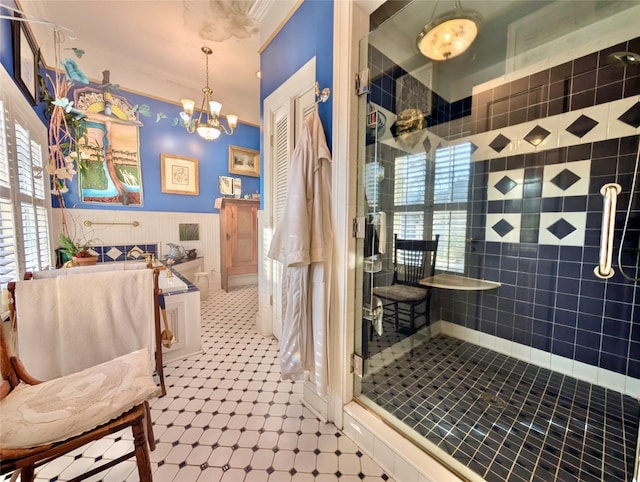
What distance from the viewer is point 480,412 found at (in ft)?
5.05

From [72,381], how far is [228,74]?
12.1 ft

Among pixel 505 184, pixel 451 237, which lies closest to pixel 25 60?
pixel 451 237

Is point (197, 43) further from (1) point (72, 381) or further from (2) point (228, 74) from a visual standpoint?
(1) point (72, 381)

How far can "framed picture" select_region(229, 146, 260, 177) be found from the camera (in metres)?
4.32

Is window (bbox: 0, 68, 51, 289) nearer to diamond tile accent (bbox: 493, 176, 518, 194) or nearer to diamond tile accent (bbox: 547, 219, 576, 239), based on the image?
diamond tile accent (bbox: 493, 176, 518, 194)

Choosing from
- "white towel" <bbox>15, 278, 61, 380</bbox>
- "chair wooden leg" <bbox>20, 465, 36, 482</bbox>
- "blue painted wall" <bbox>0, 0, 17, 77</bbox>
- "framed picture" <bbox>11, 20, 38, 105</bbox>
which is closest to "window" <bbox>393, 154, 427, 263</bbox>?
"white towel" <bbox>15, 278, 61, 380</bbox>

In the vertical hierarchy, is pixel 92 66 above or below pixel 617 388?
above

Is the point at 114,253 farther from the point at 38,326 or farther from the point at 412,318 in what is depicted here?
the point at 412,318

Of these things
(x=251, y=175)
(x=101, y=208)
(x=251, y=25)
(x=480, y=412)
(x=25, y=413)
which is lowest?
(x=480, y=412)

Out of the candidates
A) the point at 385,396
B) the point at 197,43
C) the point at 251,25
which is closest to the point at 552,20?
the point at 251,25

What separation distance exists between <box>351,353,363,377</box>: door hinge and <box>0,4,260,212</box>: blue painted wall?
11.9 feet

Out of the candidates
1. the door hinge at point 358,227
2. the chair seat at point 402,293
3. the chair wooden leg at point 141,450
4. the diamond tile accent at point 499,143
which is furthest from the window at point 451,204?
the chair wooden leg at point 141,450

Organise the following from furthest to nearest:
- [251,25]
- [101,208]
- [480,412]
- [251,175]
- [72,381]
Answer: [251,175] < [101,208] < [251,25] < [480,412] < [72,381]

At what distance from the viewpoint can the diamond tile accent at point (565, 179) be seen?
194 cm
